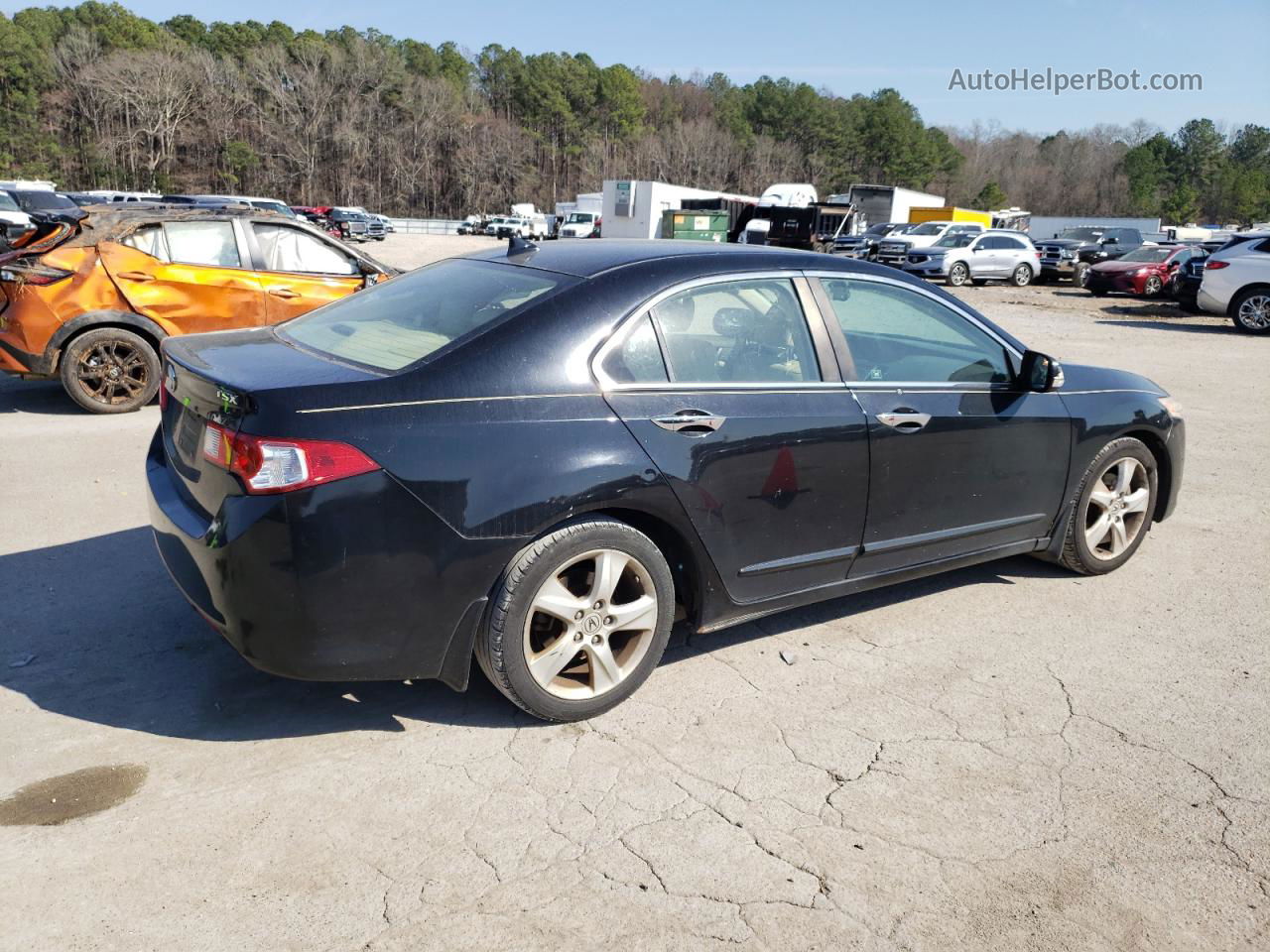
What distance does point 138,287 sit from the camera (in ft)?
27.5

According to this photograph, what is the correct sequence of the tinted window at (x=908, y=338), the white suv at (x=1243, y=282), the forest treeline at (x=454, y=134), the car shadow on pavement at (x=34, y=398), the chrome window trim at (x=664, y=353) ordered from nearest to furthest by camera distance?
the chrome window trim at (x=664, y=353), the tinted window at (x=908, y=338), the car shadow on pavement at (x=34, y=398), the white suv at (x=1243, y=282), the forest treeline at (x=454, y=134)

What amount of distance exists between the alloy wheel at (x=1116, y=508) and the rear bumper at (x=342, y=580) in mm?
3347

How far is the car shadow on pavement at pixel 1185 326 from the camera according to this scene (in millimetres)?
19133

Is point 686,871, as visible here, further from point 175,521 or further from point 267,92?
point 267,92

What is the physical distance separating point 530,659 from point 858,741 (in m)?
1.19

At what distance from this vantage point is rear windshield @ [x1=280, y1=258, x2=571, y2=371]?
3.62m

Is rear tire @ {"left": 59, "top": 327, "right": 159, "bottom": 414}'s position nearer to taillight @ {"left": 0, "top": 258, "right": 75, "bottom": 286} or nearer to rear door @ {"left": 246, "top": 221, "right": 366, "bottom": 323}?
taillight @ {"left": 0, "top": 258, "right": 75, "bottom": 286}

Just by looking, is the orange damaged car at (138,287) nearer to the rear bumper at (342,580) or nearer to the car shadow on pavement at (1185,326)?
the rear bumper at (342,580)

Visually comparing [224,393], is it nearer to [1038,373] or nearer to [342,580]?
[342,580]

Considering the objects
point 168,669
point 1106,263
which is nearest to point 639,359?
point 168,669

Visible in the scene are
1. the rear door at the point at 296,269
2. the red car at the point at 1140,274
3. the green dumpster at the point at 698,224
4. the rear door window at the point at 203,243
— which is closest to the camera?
the rear door window at the point at 203,243

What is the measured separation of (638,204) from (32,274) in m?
44.7

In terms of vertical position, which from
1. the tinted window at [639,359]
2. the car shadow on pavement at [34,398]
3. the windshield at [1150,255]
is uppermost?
the windshield at [1150,255]

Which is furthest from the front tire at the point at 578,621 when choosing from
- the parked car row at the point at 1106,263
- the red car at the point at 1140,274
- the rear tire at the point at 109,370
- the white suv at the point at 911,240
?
the white suv at the point at 911,240
